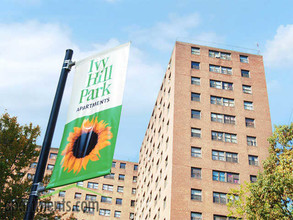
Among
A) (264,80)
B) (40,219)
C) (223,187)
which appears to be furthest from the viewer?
(264,80)

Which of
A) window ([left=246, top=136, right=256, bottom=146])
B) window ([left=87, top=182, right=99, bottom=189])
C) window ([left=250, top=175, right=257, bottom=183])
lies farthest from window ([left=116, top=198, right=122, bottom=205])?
window ([left=250, top=175, right=257, bottom=183])

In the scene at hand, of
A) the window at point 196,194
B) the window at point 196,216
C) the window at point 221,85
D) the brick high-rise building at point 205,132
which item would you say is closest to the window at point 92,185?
the brick high-rise building at point 205,132

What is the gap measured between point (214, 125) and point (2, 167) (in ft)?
103

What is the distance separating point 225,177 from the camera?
42.9 m

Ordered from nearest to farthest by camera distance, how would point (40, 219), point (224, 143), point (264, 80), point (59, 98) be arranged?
1. point (59, 98)
2. point (40, 219)
3. point (224, 143)
4. point (264, 80)

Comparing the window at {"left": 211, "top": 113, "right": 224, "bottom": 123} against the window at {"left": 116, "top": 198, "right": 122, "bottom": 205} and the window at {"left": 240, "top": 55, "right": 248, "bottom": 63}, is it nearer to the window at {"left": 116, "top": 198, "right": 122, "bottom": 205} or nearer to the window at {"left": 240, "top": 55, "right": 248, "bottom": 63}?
the window at {"left": 240, "top": 55, "right": 248, "bottom": 63}

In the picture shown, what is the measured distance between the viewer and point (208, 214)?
3962 cm

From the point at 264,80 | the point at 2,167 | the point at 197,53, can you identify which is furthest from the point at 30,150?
the point at 264,80

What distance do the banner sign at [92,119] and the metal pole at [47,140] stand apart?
15.7 inches

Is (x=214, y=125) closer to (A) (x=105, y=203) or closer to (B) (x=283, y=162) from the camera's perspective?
(B) (x=283, y=162)

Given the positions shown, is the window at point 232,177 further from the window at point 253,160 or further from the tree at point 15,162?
the tree at point 15,162

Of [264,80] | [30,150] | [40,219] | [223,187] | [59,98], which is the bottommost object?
[40,219]

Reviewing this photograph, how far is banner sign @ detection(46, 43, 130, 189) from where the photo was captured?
762cm

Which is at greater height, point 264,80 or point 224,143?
point 264,80
